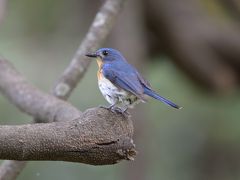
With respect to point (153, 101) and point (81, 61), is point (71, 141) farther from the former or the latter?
point (153, 101)

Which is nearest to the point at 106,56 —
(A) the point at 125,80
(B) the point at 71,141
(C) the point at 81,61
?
(C) the point at 81,61

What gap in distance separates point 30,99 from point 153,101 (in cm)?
351

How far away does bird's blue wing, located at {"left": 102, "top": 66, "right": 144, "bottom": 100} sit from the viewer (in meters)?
2.57

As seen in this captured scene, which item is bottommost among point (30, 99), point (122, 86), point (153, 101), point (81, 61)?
point (153, 101)

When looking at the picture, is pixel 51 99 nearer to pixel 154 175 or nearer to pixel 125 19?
pixel 125 19

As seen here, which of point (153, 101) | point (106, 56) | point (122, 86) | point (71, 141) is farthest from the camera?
point (153, 101)

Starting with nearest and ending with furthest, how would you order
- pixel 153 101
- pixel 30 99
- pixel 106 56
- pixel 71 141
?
1. pixel 71 141
2. pixel 30 99
3. pixel 106 56
4. pixel 153 101

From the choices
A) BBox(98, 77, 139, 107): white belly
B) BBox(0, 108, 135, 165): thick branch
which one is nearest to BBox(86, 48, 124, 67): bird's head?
BBox(98, 77, 139, 107): white belly

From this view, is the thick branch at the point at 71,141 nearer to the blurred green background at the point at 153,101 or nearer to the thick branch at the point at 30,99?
the thick branch at the point at 30,99

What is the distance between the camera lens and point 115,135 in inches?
72.0

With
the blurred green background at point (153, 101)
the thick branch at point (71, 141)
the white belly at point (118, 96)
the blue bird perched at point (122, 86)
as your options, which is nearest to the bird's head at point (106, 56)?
the blue bird perched at point (122, 86)

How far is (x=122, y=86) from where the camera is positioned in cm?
262

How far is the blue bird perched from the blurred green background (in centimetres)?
186

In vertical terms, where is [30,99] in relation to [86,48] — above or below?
below
